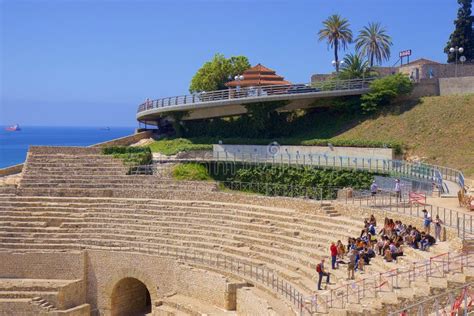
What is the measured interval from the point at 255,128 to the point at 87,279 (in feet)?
60.6

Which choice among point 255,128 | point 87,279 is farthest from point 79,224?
point 255,128

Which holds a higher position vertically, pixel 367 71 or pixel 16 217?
pixel 367 71

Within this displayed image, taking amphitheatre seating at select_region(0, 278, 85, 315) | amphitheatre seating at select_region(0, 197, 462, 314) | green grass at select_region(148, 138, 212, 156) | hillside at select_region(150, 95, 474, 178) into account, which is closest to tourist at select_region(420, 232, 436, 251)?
amphitheatre seating at select_region(0, 197, 462, 314)

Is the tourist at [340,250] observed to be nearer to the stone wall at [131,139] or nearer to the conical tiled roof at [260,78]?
the conical tiled roof at [260,78]

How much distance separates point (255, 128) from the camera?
146ft

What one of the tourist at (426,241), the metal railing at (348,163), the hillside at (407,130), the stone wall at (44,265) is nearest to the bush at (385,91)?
the hillside at (407,130)

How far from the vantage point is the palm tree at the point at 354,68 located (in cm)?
4572

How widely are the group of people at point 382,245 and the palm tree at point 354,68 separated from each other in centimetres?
2433

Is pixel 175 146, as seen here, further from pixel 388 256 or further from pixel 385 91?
pixel 388 256

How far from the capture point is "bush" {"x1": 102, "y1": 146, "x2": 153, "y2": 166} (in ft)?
125

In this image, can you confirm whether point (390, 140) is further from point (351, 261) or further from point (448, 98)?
point (351, 261)

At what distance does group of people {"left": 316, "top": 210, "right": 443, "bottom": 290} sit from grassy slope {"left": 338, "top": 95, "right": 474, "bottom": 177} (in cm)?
1090

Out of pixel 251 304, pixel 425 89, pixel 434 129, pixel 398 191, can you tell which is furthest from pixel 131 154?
pixel 425 89

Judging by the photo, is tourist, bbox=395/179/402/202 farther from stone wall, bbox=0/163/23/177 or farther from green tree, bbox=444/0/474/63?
green tree, bbox=444/0/474/63
